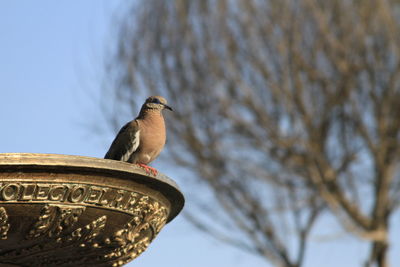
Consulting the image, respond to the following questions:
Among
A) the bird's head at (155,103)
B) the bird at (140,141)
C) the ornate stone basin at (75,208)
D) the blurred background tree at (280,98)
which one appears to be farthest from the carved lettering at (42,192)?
the blurred background tree at (280,98)

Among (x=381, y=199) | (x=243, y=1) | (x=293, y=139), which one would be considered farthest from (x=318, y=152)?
(x=243, y=1)

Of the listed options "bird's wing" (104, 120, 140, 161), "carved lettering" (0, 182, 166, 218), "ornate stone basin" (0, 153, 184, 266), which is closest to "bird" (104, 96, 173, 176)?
"bird's wing" (104, 120, 140, 161)

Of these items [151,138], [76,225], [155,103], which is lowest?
[76,225]

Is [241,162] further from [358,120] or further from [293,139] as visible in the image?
[358,120]

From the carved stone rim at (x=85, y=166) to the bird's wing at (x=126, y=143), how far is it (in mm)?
593

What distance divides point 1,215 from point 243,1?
1113 centimetres

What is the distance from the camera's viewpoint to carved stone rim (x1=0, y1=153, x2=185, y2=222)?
3.48 m

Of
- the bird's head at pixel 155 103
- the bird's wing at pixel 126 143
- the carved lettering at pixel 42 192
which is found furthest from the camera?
the bird's head at pixel 155 103

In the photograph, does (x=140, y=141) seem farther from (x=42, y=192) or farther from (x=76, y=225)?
(x=42, y=192)

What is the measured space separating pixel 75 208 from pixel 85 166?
0.85 ft

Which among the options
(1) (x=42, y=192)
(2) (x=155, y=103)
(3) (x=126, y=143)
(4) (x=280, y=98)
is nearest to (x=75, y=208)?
(1) (x=42, y=192)

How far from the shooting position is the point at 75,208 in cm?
377

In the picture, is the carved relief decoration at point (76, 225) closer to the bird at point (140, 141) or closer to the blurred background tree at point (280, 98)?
the bird at point (140, 141)

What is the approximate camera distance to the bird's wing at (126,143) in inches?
185
